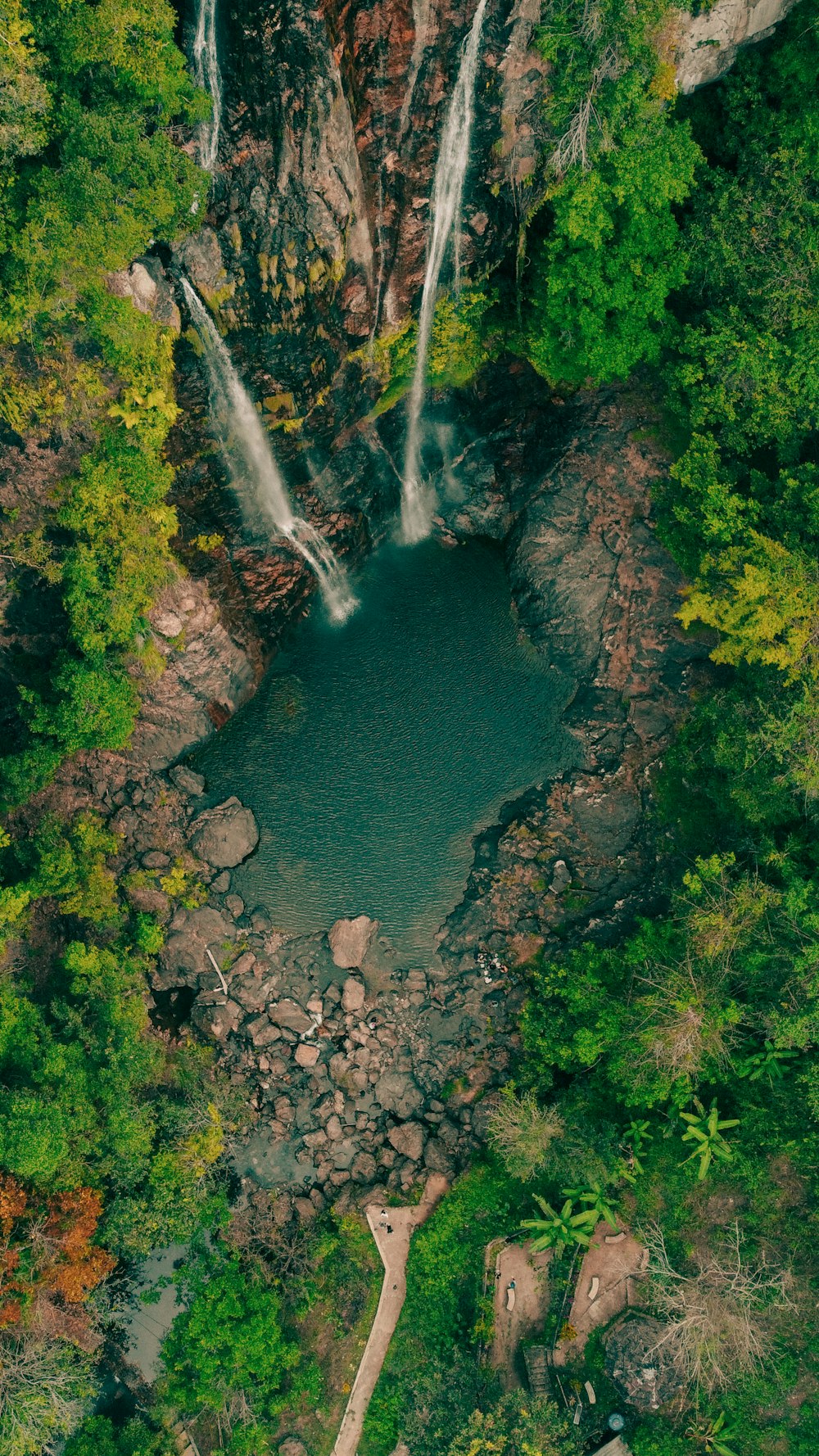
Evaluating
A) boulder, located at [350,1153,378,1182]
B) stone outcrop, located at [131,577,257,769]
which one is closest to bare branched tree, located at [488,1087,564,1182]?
boulder, located at [350,1153,378,1182]

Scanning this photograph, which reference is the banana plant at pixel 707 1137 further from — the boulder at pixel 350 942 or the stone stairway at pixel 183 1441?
the stone stairway at pixel 183 1441

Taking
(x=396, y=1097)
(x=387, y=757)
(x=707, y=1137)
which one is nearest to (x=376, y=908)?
(x=387, y=757)

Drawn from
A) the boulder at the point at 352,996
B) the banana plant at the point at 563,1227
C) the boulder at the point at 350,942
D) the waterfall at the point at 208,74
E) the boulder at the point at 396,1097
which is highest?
the waterfall at the point at 208,74

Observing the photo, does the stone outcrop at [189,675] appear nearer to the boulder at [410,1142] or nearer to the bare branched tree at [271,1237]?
the boulder at [410,1142]

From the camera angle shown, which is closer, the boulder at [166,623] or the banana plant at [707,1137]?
the banana plant at [707,1137]

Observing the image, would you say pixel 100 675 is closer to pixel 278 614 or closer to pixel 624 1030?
pixel 278 614

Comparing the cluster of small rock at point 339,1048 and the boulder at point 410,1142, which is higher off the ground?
the cluster of small rock at point 339,1048

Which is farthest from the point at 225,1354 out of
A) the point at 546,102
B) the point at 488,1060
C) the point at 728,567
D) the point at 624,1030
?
the point at 546,102

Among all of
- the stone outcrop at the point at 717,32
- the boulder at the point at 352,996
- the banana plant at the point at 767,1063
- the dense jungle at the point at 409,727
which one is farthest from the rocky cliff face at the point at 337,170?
the banana plant at the point at 767,1063

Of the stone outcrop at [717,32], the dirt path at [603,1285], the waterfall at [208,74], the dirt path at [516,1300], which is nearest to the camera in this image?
the waterfall at [208,74]

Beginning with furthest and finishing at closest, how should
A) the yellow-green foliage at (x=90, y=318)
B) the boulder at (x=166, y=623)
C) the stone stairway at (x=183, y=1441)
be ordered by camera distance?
the boulder at (x=166, y=623)
the stone stairway at (x=183, y=1441)
the yellow-green foliage at (x=90, y=318)
